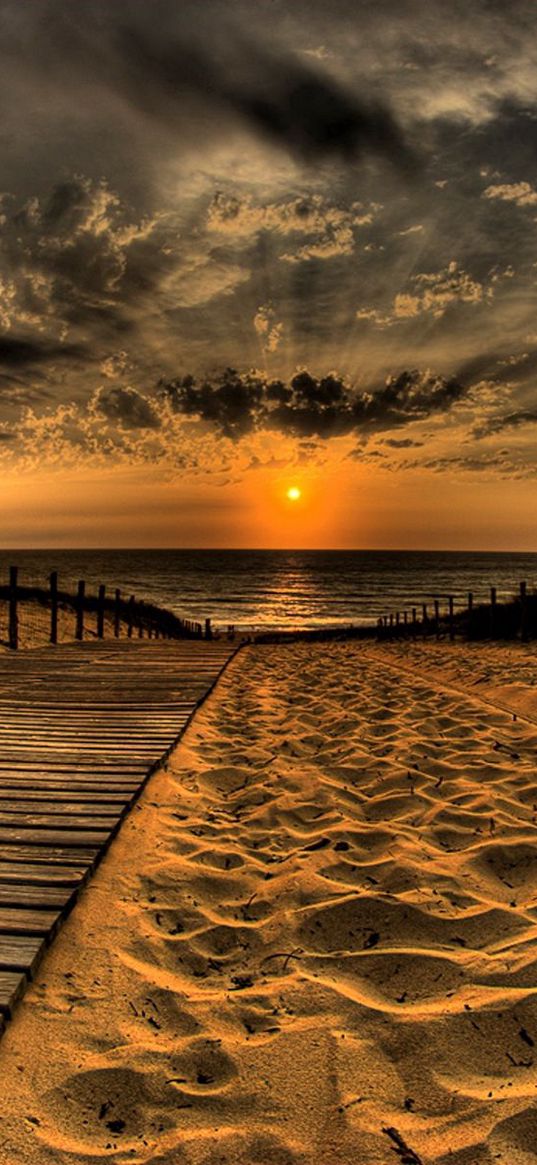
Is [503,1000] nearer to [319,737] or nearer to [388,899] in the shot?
[388,899]

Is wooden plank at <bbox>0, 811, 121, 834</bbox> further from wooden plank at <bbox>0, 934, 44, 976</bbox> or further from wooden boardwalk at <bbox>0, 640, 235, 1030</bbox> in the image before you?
wooden plank at <bbox>0, 934, 44, 976</bbox>

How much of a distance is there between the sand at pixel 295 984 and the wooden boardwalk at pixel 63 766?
0.48 feet

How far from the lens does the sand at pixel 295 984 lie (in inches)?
75.1

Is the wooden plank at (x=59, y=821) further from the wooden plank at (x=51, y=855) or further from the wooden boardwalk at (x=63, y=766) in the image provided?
the wooden plank at (x=51, y=855)

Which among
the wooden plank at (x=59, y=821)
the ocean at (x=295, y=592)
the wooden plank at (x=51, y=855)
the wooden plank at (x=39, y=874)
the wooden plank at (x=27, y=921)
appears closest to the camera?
the wooden plank at (x=27, y=921)

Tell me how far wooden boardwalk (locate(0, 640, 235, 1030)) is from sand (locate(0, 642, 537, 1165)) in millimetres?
148

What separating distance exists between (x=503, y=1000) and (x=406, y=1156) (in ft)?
2.77

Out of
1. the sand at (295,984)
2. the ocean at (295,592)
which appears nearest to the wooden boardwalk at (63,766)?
the sand at (295,984)

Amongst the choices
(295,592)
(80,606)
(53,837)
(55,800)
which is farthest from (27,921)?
(295,592)

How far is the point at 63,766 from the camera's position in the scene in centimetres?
491

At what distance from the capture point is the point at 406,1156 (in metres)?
1.79

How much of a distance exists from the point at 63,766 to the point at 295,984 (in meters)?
2.88

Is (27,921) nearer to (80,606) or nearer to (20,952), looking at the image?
(20,952)

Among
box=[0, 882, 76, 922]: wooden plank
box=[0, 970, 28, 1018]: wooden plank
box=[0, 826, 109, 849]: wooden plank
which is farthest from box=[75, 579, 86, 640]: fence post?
box=[0, 970, 28, 1018]: wooden plank
